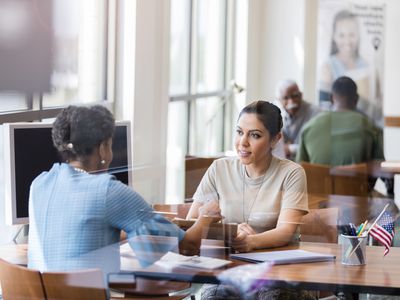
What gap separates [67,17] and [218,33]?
540 millimetres

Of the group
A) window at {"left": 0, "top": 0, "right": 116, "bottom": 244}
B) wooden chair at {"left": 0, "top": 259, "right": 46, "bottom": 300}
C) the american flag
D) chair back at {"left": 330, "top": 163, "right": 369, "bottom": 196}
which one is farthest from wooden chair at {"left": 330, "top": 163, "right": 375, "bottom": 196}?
wooden chair at {"left": 0, "top": 259, "right": 46, "bottom": 300}

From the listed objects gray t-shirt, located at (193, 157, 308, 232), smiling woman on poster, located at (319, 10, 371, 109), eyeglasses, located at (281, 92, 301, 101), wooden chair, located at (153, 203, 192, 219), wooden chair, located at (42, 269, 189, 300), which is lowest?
wooden chair, located at (42, 269, 189, 300)

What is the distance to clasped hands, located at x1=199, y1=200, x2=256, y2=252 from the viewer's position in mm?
2578

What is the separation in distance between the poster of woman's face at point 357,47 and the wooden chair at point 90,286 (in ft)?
4.04

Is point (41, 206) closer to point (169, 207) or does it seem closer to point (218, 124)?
point (169, 207)

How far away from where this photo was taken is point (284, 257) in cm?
254

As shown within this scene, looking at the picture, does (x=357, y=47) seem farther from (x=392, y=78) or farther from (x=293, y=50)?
(x=293, y=50)

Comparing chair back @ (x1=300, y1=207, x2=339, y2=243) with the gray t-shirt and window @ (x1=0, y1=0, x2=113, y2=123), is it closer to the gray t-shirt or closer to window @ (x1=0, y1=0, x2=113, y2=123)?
the gray t-shirt

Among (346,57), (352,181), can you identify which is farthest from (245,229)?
(346,57)

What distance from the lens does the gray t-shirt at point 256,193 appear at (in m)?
2.58

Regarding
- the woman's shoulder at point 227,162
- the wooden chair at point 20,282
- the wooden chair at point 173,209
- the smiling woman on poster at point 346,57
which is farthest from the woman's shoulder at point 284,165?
the smiling woman on poster at point 346,57

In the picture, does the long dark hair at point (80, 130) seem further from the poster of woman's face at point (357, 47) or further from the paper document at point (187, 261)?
the poster of woman's face at point (357, 47)

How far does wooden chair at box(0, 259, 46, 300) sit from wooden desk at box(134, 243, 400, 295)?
30 cm

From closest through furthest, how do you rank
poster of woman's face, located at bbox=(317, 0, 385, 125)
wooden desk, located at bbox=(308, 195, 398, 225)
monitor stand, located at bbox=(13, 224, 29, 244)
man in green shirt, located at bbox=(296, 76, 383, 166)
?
monitor stand, located at bbox=(13, 224, 29, 244)
wooden desk, located at bbox=(308, 195, 398, 225)
man in green shirt, located at bbox=(296, 76, 383, 166)
poster of woman's face, located at bbox=(317, 0, 385, 125)
